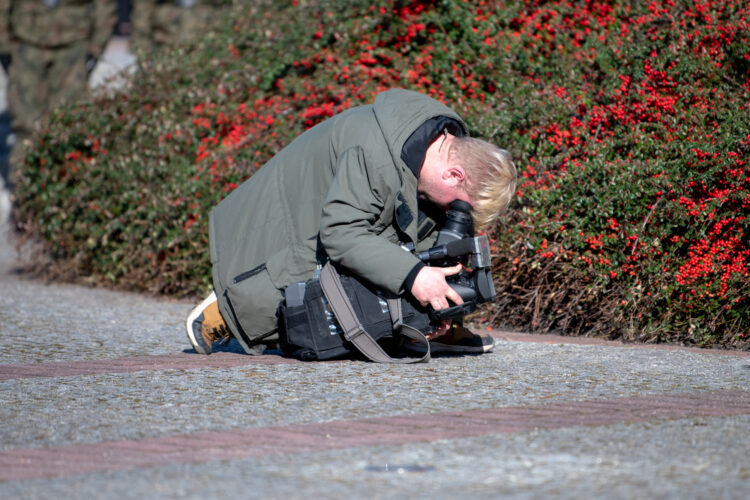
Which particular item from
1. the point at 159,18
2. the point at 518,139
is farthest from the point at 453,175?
the point at 159,18

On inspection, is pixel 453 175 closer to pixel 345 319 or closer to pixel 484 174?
pixel 484 174

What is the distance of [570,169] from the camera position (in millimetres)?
5129

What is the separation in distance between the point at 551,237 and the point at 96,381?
9.06 feet

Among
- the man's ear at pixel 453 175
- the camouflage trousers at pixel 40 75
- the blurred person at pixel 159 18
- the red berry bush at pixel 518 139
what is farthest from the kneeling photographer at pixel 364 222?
the camouflage trousers at pixel 40 75

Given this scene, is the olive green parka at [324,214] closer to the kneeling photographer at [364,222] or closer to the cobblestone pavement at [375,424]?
the kneeling photographer at [364,222]

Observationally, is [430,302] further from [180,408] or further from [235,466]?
[235,466]

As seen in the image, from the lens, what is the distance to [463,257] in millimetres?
3760

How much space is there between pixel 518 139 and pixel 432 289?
233 cm

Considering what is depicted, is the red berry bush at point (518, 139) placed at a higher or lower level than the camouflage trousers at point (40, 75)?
lower

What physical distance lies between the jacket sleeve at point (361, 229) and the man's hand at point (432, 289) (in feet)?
0.20

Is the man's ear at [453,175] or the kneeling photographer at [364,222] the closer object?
the kneeling photographer at [364,222]

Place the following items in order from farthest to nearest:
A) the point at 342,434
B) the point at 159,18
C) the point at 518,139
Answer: the point at 159,18 → the point at 518,139 → the point at 342,434

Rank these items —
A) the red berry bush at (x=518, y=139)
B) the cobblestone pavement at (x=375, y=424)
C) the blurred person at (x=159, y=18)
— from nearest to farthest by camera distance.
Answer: the cobblestone pavement at (x=375, y=424), the red berry bush at (x=518, y=139), the blurred person at (x=159, y=18)

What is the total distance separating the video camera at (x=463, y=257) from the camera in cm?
370
